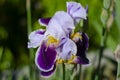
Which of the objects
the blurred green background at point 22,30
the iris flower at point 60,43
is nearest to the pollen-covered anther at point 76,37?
the iris flower at point 60,43

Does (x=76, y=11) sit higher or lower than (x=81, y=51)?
higher

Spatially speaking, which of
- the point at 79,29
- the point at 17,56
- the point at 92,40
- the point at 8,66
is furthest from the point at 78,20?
the point at 17,56

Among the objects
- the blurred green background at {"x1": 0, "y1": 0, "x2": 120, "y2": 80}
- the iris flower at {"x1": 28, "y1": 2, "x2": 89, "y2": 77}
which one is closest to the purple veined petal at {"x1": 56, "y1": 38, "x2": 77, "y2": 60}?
the iris flower at {"x1": 28, "y1": 2, "x2": 89, "y2": 77}

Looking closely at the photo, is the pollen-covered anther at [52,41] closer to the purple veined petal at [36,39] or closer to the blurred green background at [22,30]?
the purple veined petal at [36,39]

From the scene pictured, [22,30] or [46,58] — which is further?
[22,30]

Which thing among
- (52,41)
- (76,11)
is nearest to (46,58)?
(52,41)

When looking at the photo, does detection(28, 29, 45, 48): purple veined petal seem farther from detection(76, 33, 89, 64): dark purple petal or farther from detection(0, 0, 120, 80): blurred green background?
detection(0, 0, 120, 80): blurred green background

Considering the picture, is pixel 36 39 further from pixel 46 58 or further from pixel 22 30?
pixel 22 30
